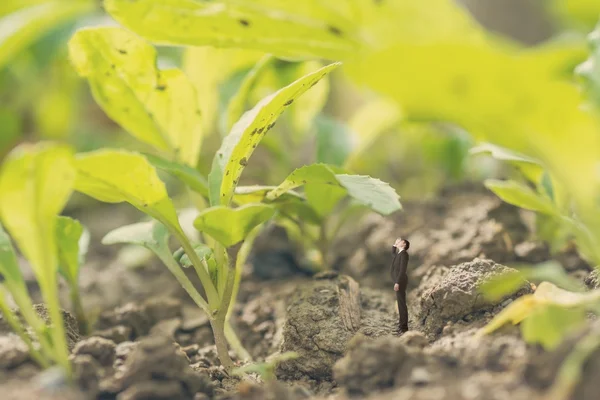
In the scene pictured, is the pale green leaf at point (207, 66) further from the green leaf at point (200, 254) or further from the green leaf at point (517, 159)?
Answer: the green leaf at point (517, 159)

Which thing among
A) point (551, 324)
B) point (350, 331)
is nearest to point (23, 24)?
point (350, 331)

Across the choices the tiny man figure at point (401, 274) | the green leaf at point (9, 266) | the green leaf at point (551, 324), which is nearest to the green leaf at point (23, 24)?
the green leaf at point (9, 266)

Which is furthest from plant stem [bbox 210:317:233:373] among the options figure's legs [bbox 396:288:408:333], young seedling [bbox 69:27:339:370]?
figure's legs [bbox 396:288:408:333]

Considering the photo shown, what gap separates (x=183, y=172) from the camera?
0.87 metres

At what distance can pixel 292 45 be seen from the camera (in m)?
0.94

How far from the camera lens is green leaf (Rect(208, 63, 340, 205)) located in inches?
28.3

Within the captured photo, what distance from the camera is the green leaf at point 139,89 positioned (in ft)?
2.76

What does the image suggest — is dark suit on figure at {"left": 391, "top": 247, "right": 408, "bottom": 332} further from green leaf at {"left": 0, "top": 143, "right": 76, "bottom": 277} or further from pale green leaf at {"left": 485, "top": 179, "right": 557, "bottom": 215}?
green leaf at {"left": 0, "top": 143, "right": 76, "bottom": 277}

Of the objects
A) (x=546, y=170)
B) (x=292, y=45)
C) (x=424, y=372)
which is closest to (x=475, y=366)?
(x=424, y=372)

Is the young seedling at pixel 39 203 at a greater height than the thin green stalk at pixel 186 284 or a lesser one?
greater

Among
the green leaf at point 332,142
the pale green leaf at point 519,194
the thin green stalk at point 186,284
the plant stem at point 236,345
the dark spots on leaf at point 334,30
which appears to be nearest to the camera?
the pale green leaf at point 519,194

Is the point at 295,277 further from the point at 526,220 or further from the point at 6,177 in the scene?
the point at 6,177

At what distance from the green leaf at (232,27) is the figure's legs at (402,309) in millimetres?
385

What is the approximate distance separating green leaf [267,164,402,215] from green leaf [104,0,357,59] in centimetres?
26
